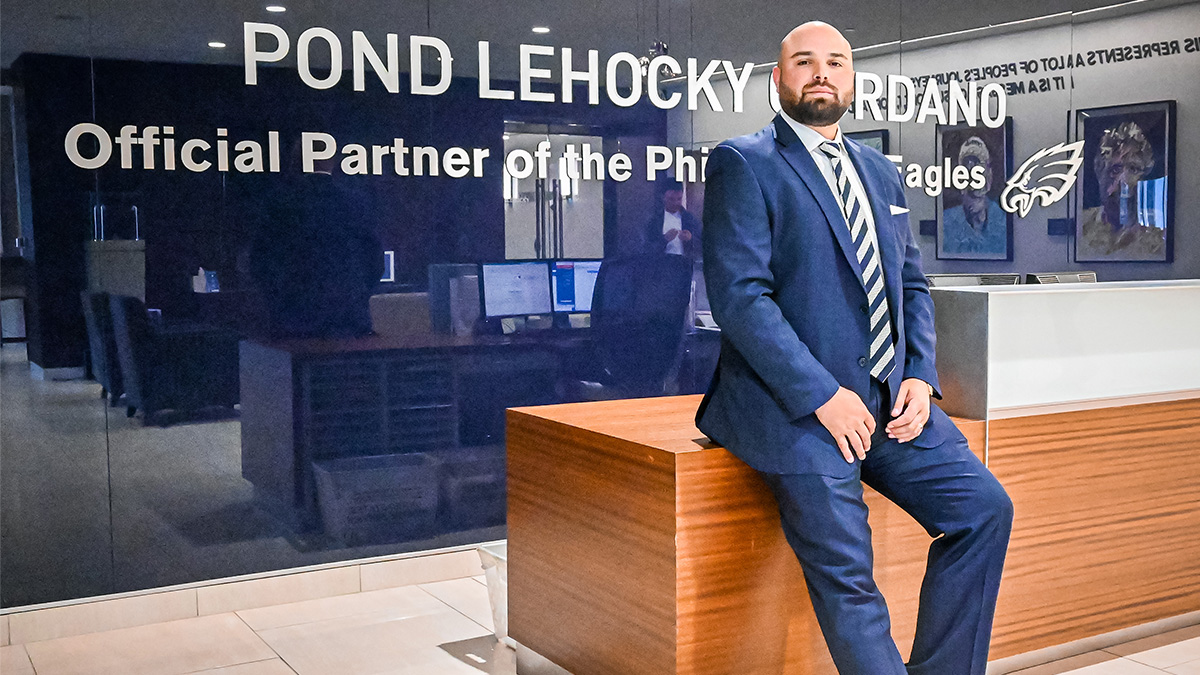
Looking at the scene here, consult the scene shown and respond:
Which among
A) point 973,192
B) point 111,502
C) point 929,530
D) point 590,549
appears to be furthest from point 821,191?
point 973,192

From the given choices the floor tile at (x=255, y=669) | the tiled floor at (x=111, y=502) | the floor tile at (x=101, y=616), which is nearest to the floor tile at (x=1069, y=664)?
the floor tile at (x=255, y=669)

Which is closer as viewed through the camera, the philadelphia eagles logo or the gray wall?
the gray wall

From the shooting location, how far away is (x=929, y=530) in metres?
2.74

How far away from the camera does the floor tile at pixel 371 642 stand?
3641 millimetres

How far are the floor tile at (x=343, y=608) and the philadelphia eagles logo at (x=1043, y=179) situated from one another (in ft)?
11.8

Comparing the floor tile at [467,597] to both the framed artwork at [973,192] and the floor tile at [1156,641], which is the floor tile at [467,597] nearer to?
the floor tile at [1156,641]

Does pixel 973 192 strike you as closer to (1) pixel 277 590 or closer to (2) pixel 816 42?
(2) pixel 816 42

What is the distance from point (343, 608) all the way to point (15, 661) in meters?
1.09

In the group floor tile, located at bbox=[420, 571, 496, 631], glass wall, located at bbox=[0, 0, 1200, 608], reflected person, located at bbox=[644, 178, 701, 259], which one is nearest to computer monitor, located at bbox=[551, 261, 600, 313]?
glass wall, located at bbox=[0, 0, 1200, 608]

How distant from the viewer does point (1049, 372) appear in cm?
334

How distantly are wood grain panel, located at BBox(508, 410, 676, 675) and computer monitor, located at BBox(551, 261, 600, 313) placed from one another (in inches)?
58.7

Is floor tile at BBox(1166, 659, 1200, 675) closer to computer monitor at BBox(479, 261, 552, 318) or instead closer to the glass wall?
the glass wall

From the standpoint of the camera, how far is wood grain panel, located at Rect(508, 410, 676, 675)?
2.76 metres

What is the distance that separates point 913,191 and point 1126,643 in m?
2.65
